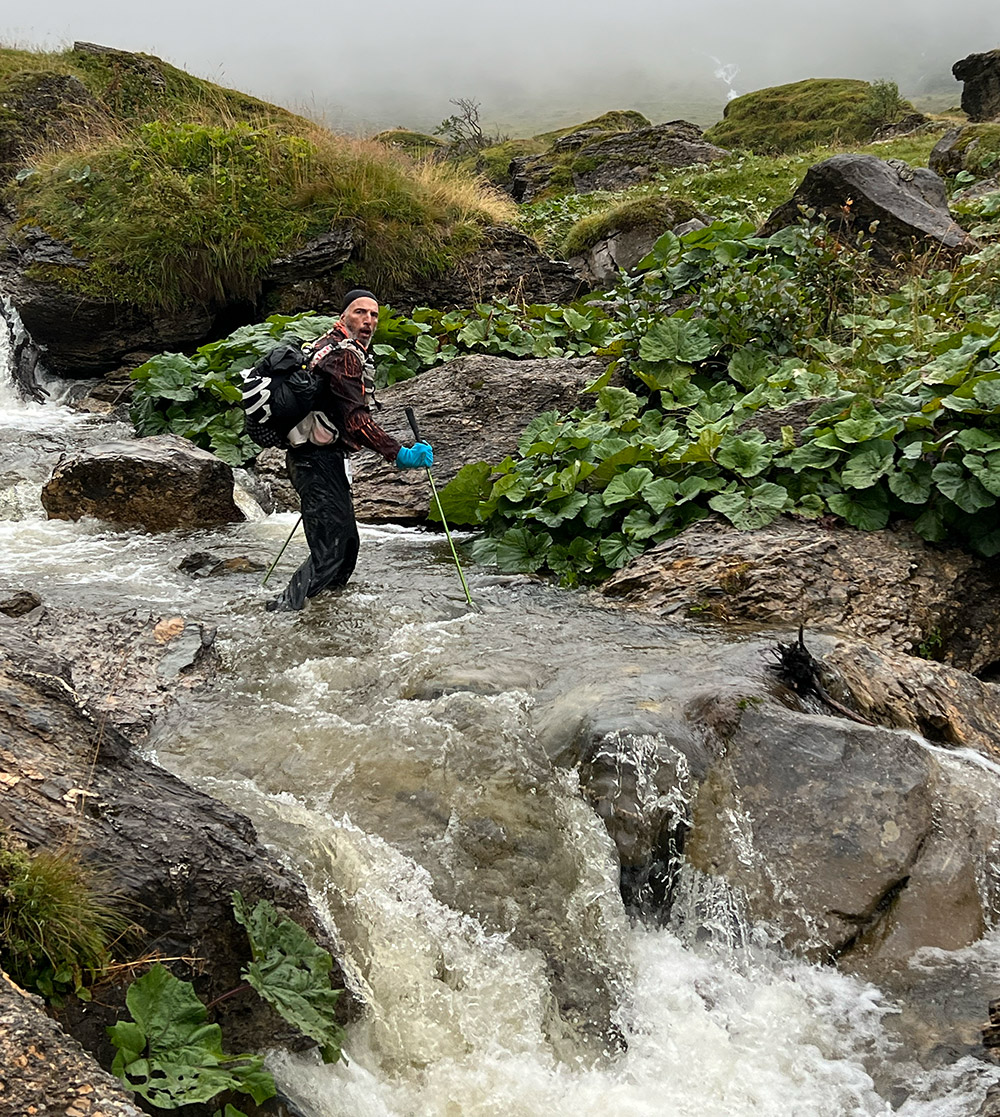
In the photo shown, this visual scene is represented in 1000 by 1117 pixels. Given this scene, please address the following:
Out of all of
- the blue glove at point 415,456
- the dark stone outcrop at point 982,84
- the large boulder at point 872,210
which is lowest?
the blue glove at point 415,456

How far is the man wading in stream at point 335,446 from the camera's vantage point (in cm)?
656

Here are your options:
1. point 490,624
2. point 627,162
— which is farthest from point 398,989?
point 627,162

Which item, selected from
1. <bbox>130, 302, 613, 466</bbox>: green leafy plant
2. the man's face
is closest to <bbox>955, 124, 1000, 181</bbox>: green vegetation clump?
<bbox>130, 302, 613, 466</bbox>: green leafy plant

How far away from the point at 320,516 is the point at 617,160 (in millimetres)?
25944

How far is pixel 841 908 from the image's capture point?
387 cm

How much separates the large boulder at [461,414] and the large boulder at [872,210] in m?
3.96

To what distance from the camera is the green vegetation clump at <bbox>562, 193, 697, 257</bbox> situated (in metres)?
16.8

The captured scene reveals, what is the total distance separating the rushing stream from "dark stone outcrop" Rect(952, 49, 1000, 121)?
35.9 metres

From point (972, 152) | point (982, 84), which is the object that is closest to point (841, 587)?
point (972, 152)

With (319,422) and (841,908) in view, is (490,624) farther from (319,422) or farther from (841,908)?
(841,908)

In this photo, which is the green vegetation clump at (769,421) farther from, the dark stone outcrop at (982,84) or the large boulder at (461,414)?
the dark stone outcrop at (982,84)

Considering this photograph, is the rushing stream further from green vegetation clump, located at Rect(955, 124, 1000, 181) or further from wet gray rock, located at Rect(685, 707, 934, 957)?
green vegetation clump, located at Rect(955, 124, 1000, 181)

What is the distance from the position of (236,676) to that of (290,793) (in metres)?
1.47

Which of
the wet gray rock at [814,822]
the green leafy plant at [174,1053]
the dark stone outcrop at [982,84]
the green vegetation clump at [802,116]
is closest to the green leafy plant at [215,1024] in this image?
the green leafy plant at [174,1053]
